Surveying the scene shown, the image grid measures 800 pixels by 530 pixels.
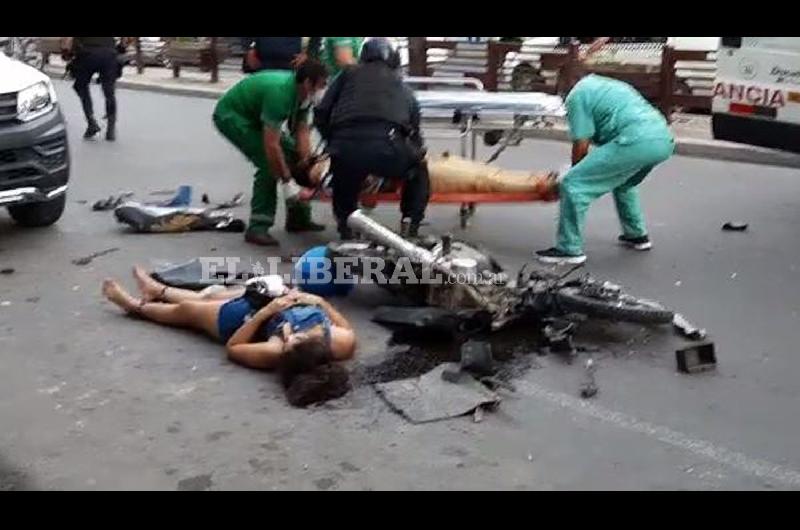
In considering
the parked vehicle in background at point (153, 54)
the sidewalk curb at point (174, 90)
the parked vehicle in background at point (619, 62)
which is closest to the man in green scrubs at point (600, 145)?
the parked vehicle in background at point (619, 62)

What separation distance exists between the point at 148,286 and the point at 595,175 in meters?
3.17

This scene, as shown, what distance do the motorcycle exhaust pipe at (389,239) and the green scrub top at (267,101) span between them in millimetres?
1237

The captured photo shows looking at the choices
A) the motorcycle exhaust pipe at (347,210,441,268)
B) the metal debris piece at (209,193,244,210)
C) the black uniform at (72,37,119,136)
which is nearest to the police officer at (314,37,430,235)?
the motorcycle exhaust pipe at (347,210,441,268)

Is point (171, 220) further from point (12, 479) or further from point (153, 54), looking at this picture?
point (153, 54)

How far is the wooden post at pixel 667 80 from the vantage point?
12.9 meters

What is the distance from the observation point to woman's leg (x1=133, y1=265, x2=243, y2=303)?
561 cm

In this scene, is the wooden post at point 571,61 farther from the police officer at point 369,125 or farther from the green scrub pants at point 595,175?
the police officer at point 369,125

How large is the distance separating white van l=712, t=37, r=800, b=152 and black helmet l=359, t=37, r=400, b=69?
11.5 ft

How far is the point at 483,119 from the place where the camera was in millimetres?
7918

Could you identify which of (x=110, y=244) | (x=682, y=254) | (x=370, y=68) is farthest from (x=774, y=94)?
(x=110, y=244)

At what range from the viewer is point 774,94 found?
890cm

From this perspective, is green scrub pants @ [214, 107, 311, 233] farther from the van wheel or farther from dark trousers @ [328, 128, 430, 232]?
the van wheel

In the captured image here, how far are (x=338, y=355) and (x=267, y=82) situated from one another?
2828 millimetres
